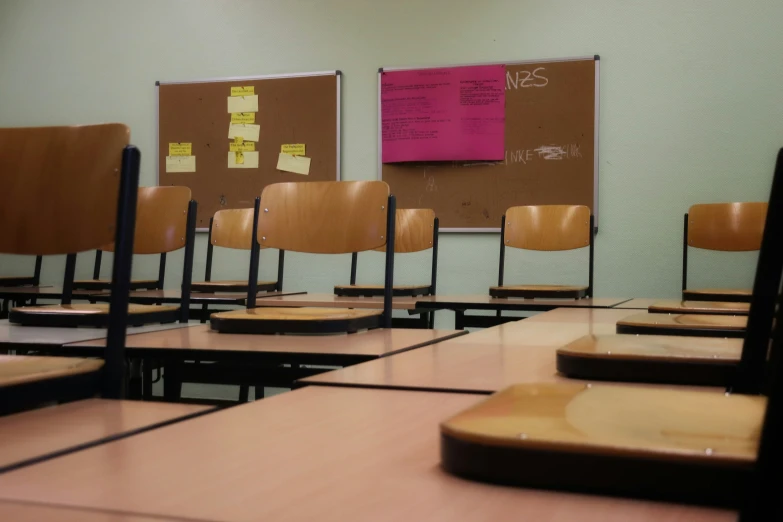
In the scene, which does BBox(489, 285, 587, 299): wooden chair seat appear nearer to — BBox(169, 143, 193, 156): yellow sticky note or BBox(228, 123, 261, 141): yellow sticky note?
BBox(228, 123, 261, 141): yellow sticky note

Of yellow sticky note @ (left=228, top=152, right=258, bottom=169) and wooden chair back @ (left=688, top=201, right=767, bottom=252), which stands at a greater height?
yellow sticky note @ (left=228, top=152, right=258, bottom=169)

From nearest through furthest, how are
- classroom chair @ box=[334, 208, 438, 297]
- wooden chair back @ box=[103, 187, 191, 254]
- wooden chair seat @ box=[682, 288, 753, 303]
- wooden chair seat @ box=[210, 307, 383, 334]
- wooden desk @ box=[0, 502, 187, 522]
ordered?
1. wooden desk @ box=[0, 502, 187, 522]
2. wooden chair seat @ box=[210, 307, 383, 334]
3. wooden chair seat @ box=[682, 288, 753, 303]
4. wooden chair back @ box=[103, 187, 191, 254]
5. classroom chair @ box=[334, 208, 438, 297]

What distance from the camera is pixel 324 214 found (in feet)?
7.36

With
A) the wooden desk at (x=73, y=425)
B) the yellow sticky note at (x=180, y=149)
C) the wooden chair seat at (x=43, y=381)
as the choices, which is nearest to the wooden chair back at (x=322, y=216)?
the wooden chair seat at (x=43, y=381)

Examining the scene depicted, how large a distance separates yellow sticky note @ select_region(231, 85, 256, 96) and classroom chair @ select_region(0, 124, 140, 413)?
141 inches

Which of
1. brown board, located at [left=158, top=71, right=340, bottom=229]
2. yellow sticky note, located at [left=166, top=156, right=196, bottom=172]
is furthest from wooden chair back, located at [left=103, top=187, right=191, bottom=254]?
yellow sticky note, located at [left=166, top=156, right=196, bottom=172]

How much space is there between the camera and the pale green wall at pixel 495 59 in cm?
391

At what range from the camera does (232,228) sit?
401 centimetres

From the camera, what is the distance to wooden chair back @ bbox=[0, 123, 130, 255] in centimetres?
112

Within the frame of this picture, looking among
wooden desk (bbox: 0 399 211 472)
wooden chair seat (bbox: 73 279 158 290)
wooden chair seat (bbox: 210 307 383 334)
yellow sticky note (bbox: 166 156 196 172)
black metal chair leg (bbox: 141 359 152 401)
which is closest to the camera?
wooden desk (bbox: 0 399 211 472)

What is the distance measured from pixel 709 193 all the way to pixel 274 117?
2.52 m

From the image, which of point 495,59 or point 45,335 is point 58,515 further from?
point 495,59

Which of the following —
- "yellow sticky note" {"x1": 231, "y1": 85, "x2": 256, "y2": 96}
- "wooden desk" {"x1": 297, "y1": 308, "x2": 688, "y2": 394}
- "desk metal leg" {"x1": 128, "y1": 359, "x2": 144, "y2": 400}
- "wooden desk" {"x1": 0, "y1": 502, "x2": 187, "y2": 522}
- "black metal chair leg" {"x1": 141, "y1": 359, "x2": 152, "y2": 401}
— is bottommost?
"black metal chair leg" {"x1": 141, "y1": 359, "x2": 152, "y2": 401}

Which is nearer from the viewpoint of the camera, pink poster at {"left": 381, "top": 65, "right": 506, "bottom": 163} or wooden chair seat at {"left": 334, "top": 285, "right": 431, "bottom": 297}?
wooden chair seat at {"left": 334, "top": 285, "right": 431, "bottom": 297}
